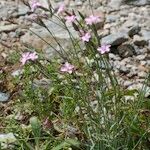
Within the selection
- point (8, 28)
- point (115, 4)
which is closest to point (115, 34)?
point (115, 4)

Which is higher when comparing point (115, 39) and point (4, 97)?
point (115, 39)

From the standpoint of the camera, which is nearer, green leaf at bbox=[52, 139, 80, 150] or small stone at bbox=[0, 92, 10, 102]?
green leaf at bbox=[52, 139, 80, 150]

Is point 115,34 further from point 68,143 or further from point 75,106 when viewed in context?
point 68,143

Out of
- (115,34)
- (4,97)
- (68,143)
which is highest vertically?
(68,143)

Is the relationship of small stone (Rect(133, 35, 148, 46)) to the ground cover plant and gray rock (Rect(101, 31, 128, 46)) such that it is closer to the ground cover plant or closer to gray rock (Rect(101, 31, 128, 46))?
gray rock (Rect(101, 31, 128, 46))

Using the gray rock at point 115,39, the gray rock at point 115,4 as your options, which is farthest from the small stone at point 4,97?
the gray rock at point 115,4

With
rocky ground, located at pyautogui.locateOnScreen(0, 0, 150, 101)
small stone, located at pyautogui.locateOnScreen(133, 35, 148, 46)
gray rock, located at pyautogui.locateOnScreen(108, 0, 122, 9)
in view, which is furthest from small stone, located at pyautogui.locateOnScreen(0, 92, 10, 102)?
gray rock, located at pyautogui.locateOnScreen(108, 0, 122, 9)

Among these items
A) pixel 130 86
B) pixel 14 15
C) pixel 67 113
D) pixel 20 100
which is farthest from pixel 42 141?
pixel 14 15
